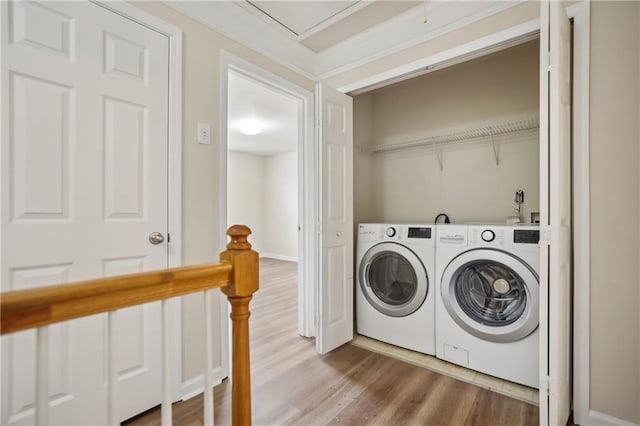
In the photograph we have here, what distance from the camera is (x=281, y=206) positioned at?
673 cm

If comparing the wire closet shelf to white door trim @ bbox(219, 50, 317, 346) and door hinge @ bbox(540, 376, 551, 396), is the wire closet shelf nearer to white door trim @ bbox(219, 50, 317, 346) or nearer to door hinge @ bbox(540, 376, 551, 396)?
white door trim @ bbox(219, 50, 317, 346)

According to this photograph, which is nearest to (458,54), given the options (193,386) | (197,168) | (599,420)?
(197,168)

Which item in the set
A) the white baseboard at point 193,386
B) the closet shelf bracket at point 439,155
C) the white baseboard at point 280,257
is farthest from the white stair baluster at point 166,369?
the white baseboard at point 280,257

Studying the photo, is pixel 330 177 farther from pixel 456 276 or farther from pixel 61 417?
pixel 61 417

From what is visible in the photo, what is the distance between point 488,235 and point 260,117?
333 centimetres

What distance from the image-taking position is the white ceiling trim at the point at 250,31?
1.79m

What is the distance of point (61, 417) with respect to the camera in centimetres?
134

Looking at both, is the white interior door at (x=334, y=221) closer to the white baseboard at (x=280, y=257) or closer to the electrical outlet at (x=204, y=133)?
the electrical outlet at (x=204, y=133)

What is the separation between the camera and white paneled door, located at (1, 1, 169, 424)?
4.05 feet

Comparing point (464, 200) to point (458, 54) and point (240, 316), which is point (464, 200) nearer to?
point (458, 54)

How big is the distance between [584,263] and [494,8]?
1.50 meters

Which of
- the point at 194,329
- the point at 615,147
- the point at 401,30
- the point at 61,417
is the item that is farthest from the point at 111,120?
the point at 615,147

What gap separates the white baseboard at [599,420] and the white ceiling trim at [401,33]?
86.2 inches

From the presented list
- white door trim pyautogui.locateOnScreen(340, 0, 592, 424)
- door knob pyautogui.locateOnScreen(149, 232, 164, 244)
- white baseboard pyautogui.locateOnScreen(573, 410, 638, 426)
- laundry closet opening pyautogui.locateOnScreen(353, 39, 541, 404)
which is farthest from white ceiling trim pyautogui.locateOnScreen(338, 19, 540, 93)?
white baseboard pyautogui.locateOnScreen(573, 410, 638, 426)
